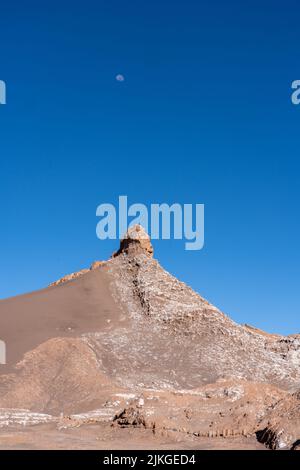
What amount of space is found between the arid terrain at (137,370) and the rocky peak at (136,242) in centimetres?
11

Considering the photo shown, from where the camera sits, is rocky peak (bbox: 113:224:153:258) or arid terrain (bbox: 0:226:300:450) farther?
rocky peak (bbox: 113:224:153:258)

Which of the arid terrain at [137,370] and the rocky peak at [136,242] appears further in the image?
the rocky peak at [136,242]

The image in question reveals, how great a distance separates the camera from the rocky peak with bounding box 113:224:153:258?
169ft

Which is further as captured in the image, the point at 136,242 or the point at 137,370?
the point at 136,242

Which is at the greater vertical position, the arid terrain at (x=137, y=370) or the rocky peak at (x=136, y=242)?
the rocky peak at (x=136, y=242)

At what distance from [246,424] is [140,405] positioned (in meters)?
4.53

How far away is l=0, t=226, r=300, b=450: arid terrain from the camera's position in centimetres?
1909

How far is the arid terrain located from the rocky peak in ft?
0.38

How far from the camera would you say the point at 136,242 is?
51875mm

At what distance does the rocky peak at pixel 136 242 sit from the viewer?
51594 millimetres

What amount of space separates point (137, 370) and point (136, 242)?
18.3 m

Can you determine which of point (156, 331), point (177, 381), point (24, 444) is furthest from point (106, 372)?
point (24, 444)

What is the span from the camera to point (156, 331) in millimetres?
40969

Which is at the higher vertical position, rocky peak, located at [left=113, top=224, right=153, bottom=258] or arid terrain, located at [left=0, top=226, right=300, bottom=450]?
rocky peak, located at [left=113, top=224, right=153, bottom=258]
